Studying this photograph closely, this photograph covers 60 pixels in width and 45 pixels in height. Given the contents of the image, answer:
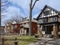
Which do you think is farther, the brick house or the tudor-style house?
the brick house

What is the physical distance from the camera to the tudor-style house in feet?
156

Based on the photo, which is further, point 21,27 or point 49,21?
point 21,27

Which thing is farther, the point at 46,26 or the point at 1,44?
the point at 46,26

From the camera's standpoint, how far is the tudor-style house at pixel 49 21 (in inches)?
1874

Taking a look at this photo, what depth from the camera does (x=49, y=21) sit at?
4988 centimetres

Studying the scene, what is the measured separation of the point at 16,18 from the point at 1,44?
3269 inches

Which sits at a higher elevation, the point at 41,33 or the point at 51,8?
the point at 51,8

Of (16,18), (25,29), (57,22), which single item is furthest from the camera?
(16,18)

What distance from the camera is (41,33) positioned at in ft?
171

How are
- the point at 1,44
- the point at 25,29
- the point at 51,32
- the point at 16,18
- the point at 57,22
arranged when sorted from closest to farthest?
the point at 1,44
the point at 57,22
the point at 51,32
the point at 25,29
the point at 16,18

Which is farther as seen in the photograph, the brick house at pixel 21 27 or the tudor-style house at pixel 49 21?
the brick house at pixel 21 27

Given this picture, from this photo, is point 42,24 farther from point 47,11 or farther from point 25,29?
point 25,29

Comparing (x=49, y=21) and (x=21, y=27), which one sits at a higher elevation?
(x=49, y=21)

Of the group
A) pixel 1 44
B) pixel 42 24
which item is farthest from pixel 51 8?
pixel 1 44
